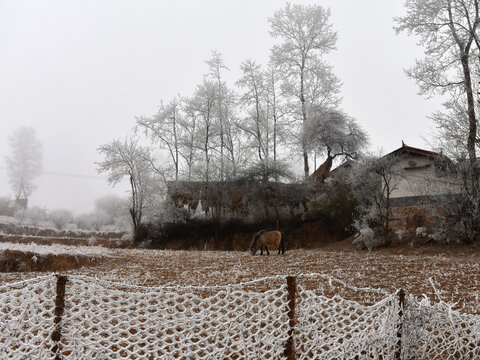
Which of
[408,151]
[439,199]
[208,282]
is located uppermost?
[408,151]

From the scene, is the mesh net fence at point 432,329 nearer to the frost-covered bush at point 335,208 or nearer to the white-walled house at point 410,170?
the frost-covered bush at point 335,208

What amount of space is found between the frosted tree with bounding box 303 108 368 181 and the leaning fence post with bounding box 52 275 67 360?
2351 centimetres

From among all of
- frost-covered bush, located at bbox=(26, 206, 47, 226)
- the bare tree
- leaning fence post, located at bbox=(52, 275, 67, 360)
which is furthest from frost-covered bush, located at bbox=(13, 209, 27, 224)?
leaning fence post, located at bbox=(52, 275, 67, 360)

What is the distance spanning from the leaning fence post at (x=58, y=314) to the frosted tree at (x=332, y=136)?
2351cm

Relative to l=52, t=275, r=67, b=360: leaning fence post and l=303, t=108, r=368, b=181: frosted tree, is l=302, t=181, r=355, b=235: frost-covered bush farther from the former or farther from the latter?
l=52, t=275, r=67, b=360: leaning fence post

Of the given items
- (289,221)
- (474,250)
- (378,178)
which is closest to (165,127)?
(289,221)

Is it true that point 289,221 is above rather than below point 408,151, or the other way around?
below

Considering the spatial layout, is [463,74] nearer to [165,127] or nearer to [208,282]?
[208,282]

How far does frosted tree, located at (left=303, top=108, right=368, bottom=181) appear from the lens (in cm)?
2595

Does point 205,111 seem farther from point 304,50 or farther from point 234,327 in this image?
point 234,327

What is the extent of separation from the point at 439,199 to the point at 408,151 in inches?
243

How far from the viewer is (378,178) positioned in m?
20.2

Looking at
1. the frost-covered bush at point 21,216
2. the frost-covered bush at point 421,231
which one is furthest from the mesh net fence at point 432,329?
the frost-covered bush at point 21,216

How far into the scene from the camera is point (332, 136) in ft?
→ 84.7
